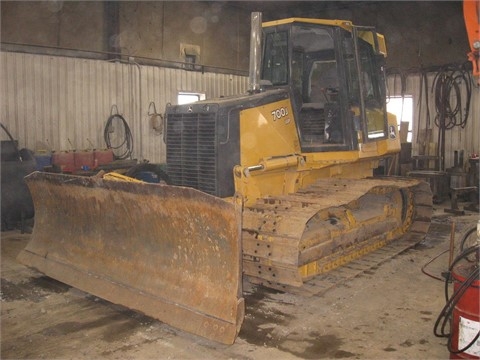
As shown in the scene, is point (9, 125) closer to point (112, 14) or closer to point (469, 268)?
point (112, 14)

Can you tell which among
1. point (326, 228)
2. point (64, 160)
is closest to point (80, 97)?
point (64, 160)

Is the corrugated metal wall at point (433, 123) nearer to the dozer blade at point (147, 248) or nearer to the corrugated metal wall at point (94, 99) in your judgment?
the corrugated metal wall at point (94, 99)

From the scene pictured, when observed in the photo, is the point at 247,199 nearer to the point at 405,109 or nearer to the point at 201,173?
the point at 201,173

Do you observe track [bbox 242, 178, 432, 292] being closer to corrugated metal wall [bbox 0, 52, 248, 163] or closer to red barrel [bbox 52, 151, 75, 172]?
red barrel [bbox 52, 151, 75, 172]

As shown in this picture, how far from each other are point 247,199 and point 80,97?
6680 mm

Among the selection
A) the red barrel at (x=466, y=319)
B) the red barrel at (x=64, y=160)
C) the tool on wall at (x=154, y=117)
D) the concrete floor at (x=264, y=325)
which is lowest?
the concrete floor at (x=264, y=325)

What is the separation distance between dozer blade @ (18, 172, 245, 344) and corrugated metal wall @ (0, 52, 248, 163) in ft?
14.7

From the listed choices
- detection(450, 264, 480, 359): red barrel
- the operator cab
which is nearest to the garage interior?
detection(450, 264, 480, 359): red barrel

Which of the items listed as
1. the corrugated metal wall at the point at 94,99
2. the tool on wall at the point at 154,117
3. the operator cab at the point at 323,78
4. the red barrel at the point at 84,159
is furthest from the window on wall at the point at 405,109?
the red barrel at the point at 84,159

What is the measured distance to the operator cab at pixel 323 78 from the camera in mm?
5633

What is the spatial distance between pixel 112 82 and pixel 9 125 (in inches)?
102

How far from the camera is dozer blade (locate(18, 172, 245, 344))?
12.1 feet

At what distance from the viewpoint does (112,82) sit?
11.0 m

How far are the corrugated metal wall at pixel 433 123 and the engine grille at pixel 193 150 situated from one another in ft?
28.5
